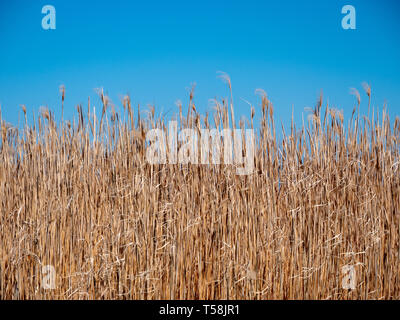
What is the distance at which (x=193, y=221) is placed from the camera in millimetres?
2527

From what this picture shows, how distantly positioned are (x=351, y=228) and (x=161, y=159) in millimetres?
1359

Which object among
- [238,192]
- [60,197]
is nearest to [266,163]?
[238,192]

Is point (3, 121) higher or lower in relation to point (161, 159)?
higher

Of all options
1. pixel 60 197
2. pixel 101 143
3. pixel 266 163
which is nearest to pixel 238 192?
pixel 266 163

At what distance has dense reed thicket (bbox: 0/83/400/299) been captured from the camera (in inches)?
98.3

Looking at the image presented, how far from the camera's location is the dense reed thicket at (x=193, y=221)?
2.50m

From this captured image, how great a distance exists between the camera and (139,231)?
2.51 metres
